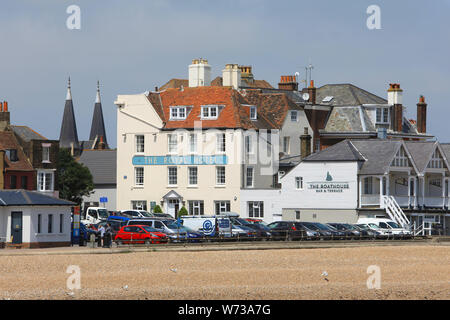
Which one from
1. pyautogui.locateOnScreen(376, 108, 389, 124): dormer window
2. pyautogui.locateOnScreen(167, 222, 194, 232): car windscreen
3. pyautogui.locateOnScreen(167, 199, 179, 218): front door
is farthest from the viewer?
pyautogui.locateOnScreen(376, 108, 389, 124): dormer window

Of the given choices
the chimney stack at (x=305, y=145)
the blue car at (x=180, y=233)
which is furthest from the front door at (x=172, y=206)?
the blue car at (x=180, y=233)

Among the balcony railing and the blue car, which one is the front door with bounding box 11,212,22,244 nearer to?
the blue car

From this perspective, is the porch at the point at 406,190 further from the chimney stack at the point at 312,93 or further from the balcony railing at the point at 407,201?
the chimney stack at the point at 312,93

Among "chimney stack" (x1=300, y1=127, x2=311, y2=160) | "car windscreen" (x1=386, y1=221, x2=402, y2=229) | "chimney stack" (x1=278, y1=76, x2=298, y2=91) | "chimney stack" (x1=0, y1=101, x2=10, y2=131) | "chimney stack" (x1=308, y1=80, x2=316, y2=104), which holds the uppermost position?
"chimney stack" (x1=278, y1=76, x2=298, y2=91)

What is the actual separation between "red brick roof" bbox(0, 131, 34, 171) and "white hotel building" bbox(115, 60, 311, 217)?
26.2 ft

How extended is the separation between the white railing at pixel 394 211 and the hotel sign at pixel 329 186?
3.37 metres

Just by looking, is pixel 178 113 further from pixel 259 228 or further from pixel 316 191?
pixel 259 228

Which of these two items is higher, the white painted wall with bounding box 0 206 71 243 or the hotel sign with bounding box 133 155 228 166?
the hotel sign with bounding box 133 155 228 166

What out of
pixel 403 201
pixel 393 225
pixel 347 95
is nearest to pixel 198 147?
pixel 403 201

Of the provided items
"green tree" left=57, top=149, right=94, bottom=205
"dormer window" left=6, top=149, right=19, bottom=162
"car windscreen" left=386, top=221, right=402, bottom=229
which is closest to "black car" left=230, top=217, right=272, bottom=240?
"car windscreen" left=386, top=221, right=402, bottom=229

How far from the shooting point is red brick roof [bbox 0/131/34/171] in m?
92.1

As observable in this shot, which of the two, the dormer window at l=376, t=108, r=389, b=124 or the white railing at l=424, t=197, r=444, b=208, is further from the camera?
the dormer window at l=376, t=108, r=389, b=124

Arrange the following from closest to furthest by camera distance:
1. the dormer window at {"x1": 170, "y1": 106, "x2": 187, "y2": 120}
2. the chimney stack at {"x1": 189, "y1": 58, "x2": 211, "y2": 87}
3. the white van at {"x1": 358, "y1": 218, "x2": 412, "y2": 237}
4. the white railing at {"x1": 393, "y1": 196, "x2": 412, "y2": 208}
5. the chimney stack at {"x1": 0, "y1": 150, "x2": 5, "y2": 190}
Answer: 1. the white van at {"x1": 358, "y1": 218, "x2": 412, "y2": 237}
2. the white railing at {"x1": 393, "y1": 196, "x2": 412, "y2": 208}
3. the chimney stack at {"x1": 0, "y1": 150, "x2": 5, "y2": 190}
4. the dormer window at {"x1": 170, "y1": 106, "x2": 187, "y2": 120}
5. the chimney stack at {"x1": 189, "y1": 58, "x2": 211, "y2": 87}

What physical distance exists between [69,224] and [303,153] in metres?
29.9
